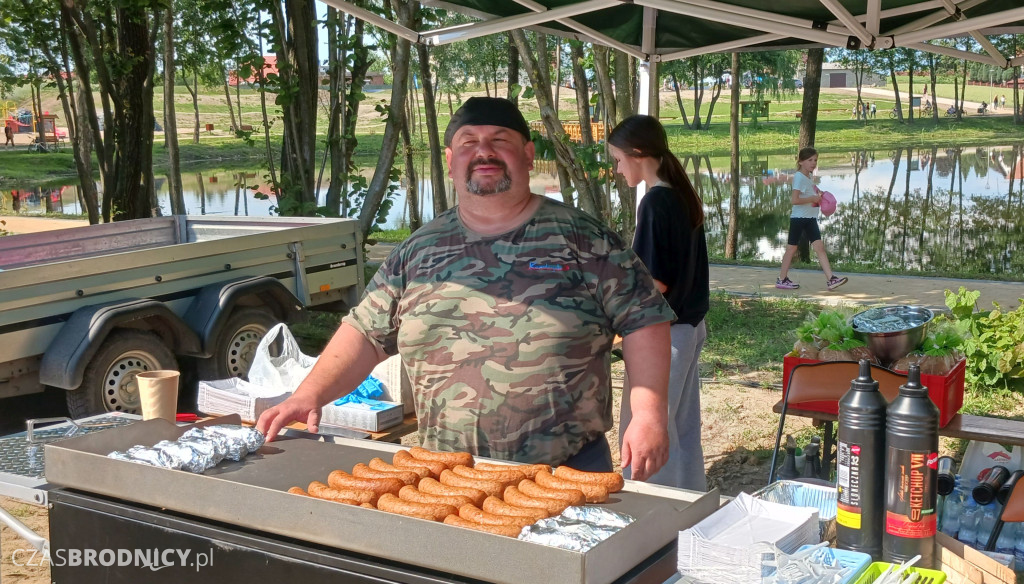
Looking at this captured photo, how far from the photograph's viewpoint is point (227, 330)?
271 inches

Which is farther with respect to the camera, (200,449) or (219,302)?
(219,302)

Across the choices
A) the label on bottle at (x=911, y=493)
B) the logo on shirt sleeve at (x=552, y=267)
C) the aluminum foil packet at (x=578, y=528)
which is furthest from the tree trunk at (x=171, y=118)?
the label on bottle at (x=911, y=493)

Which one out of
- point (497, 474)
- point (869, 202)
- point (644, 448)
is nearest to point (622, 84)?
point (644, 448)

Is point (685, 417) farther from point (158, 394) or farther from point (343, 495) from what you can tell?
point (343, 495)

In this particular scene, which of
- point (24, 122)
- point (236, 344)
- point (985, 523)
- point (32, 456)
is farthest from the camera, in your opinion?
point (24, 122)

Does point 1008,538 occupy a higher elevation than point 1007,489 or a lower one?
lower

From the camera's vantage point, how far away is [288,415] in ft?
9.54

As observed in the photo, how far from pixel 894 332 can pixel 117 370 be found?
4.71 m

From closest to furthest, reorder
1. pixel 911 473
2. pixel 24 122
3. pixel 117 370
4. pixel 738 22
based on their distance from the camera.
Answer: pixel 911 473 < pixel 738 22 < pixel 117 370 < pixel 24 122

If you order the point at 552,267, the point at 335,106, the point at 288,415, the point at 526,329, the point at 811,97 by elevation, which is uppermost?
the point at 811,97

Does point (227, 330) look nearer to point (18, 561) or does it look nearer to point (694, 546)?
point (18, 561)

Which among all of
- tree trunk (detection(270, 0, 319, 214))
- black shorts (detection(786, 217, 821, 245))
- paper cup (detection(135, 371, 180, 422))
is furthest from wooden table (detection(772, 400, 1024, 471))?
tree trunk (detection(270, 0, 319, 214))

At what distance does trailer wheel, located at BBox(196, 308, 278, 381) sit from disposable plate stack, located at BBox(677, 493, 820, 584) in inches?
208

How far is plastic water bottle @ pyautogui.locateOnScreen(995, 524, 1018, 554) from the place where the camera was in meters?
3.85
